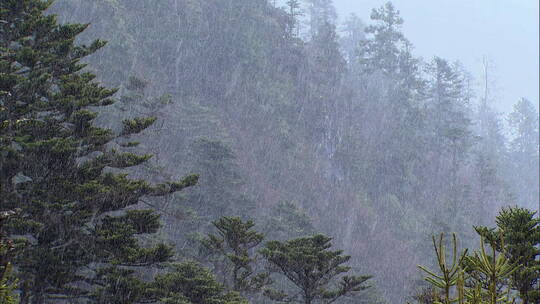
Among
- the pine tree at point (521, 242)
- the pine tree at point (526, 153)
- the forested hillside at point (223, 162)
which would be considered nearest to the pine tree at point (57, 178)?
A: the forested hillside at point (223, 162)

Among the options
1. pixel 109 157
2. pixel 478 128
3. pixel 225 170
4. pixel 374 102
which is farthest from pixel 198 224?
pixel 478 128

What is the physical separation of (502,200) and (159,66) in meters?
42.4

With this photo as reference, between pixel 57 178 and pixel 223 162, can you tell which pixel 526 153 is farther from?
pixel 57 178

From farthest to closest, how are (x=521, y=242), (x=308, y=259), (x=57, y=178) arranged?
(x=308, y=259), (x=57, y=178), (x=521, y=242)

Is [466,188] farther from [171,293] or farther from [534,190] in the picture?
[171,293]

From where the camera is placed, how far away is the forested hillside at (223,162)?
1102 centimetres

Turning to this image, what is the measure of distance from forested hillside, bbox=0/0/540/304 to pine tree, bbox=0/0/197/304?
0.05m

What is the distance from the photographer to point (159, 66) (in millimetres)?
40438

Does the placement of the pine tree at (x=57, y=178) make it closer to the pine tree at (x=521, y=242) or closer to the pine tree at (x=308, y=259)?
the pine tree at (x=308, y=259)

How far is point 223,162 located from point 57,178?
1523cm

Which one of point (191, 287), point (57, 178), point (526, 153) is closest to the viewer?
point (191, 287)

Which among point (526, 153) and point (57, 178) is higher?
point (526, 153)

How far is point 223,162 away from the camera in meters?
26.2

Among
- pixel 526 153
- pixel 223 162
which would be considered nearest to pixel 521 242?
pixel 223 162
